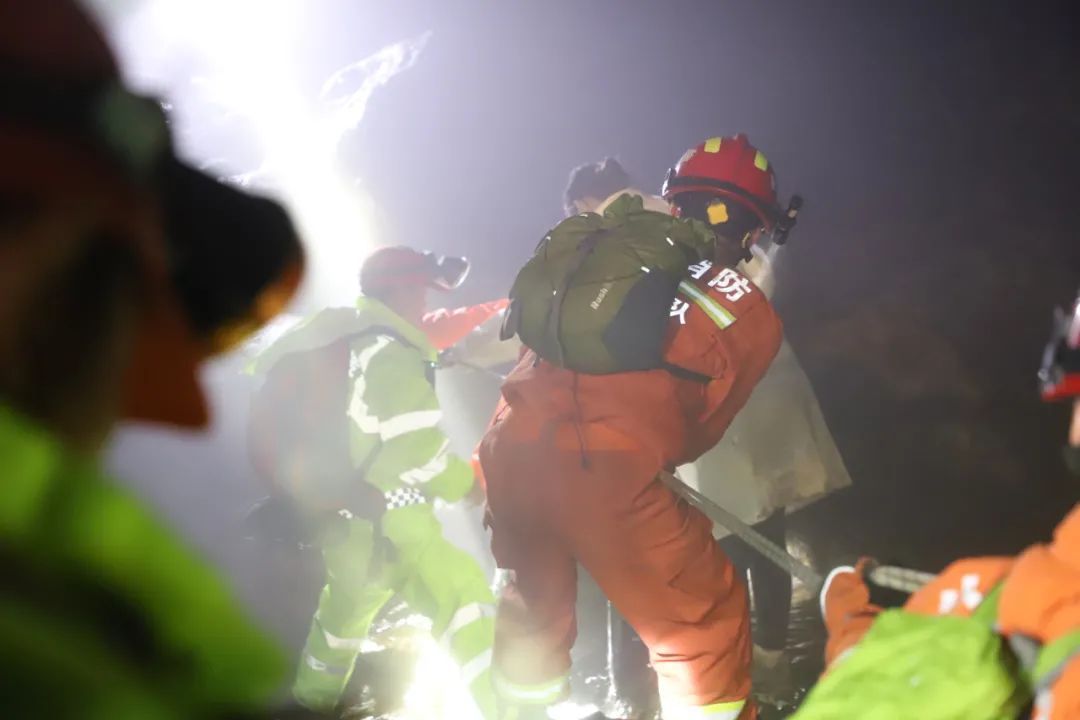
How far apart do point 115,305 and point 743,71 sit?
51.1 inches

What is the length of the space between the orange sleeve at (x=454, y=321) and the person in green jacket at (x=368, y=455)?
2 centimetres

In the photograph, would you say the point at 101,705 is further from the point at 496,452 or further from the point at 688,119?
the point at 688,119

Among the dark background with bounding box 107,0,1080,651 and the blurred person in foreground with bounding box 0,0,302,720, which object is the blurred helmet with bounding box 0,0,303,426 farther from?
the dark background with bounding box 107,0,1080,651

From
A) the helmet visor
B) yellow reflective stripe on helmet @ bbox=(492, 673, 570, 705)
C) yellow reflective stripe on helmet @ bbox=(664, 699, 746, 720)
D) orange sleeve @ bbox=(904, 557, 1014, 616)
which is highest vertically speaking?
the helmet visor

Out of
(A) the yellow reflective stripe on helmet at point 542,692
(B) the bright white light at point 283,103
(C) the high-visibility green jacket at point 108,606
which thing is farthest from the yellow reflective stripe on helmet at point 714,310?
(C) the high-visibility green jacket at point 108,606

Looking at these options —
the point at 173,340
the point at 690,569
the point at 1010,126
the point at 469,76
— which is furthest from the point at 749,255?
the point at 173,340

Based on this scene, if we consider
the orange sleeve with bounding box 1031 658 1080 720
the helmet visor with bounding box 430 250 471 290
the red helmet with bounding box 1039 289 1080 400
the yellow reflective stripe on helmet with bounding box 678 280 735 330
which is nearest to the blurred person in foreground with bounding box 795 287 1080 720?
the orange sleeve with bounding box 1031 658 1080 720

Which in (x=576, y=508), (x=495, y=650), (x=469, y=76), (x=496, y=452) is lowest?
(x=495, y=650)

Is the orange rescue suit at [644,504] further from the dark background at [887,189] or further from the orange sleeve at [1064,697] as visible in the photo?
the orange sleeve at [1064,697]

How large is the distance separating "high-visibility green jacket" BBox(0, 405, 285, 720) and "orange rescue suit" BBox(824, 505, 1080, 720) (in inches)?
24.7

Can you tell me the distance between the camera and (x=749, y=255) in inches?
50.5

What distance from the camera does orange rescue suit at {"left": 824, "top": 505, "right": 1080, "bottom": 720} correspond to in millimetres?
578

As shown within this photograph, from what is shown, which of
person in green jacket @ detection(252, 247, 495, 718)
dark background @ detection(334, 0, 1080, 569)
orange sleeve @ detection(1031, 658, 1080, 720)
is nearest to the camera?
orange sleeve @ detection(1031, 658, 1080, 720)

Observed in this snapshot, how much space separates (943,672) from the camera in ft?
2.04
